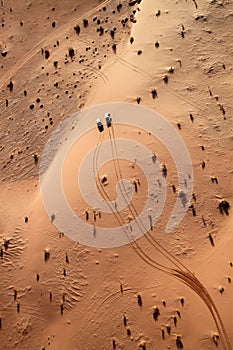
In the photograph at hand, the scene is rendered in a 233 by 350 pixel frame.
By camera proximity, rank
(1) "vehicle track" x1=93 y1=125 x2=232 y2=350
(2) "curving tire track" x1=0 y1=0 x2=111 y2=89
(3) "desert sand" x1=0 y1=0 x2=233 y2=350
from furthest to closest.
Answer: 1. (2) "curving tire track" x1=0 y1=0 x2=111 y2=89
2. (3) "desert sand" x1=0 y1=0 x2=233 y2=350
3. (1) "vehicle track" x1=93 y1=125 x2=232 y2=350

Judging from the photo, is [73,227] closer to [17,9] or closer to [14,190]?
[14,190]

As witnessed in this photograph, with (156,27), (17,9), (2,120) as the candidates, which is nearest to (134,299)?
(2,120)

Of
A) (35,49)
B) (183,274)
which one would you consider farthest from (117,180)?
(35,49)

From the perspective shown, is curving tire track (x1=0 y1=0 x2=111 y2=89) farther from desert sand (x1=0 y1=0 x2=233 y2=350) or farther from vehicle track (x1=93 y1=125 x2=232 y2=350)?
vehicle track (x1=93 y1=125 x2=232 y2=350)

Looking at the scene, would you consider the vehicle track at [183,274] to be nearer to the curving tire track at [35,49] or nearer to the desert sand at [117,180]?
the desert sand at [117,180]

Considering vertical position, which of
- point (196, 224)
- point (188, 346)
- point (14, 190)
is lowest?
point (188, 346)

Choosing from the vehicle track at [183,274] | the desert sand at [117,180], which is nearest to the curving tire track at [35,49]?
the desert sand at [117,180]

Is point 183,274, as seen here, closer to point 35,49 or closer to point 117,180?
point 117,180

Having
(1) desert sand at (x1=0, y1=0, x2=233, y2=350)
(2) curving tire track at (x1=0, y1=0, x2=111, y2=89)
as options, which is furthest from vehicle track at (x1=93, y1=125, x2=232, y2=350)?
(2) curving tire track at (x1=0, y1=0, x2=111, y2=89)
